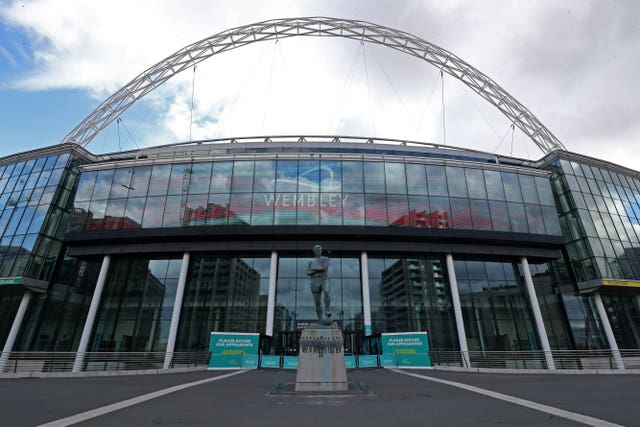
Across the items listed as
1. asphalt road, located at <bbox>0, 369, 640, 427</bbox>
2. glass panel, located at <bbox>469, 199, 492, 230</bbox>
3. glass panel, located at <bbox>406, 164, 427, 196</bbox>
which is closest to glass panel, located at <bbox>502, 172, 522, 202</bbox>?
glass panel, located at <bbox>469, 199, 492, 230</bbox>

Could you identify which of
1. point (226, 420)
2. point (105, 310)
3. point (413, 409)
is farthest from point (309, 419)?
point (105, 310)

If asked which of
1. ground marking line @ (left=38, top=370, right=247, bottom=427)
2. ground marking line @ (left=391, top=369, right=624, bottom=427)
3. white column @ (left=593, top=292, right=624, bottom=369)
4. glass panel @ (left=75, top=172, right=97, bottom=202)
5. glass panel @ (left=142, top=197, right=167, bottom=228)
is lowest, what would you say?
ground marking line @ (left=38, top=370, right=247, bottom=427)

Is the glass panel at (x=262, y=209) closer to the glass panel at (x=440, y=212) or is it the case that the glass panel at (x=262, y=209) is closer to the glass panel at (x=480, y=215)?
the glass panel at (x=440, y=212)

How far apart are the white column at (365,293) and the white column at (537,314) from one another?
517 inches

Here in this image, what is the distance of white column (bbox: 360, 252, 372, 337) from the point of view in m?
23.9

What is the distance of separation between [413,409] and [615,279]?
97.1 feet

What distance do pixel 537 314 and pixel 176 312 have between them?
2873 cm

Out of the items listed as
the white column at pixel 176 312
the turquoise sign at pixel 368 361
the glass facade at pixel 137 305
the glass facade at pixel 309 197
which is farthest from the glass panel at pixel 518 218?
the glass facade at pixel 137 305

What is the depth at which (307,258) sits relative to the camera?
2711cm

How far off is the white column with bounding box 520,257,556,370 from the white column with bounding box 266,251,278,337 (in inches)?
803

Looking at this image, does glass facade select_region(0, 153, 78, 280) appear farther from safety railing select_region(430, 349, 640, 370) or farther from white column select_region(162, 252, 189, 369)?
safety railing select_region(430, 349, 640, 370)

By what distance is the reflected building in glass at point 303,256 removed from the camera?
25375 millimetres

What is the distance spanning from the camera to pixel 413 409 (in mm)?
7266

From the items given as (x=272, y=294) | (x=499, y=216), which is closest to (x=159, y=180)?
(x=272, y=294)
